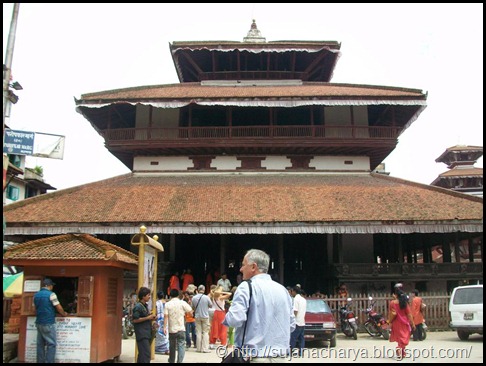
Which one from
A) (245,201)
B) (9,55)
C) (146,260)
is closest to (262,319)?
(146,260)

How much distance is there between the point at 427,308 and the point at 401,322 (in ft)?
24.7

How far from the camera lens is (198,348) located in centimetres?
1420

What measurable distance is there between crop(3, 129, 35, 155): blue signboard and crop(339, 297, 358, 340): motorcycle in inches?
456

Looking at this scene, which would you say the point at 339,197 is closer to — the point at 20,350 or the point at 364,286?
the point at 364,286

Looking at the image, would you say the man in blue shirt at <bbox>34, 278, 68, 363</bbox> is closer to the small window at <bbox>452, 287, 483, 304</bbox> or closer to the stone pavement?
the stone pavement

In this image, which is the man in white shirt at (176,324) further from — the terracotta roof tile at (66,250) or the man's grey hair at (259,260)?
the man's grey hair at (259,260)

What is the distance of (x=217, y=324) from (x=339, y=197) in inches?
334

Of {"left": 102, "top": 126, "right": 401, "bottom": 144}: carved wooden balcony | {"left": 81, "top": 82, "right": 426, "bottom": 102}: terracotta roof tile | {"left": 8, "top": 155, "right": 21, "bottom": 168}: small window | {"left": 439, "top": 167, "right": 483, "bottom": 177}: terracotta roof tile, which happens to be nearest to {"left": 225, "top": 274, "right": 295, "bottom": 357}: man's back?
{"left": 81, "top": 82, "right": 426, "bottom": 102}: terracotta roof tile

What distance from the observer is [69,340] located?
10367mm

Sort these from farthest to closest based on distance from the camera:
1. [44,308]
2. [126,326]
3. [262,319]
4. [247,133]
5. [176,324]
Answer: [247,133]
[126,326]
[176,324]
[44,308]
[262,319]

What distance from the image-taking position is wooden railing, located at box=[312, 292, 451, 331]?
62.5 ft

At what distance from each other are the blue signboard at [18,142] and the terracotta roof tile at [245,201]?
28.5ft

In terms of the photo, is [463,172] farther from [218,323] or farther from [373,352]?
[218,323]

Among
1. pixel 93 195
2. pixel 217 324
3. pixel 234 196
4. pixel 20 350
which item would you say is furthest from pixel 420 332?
pixel 93 195
